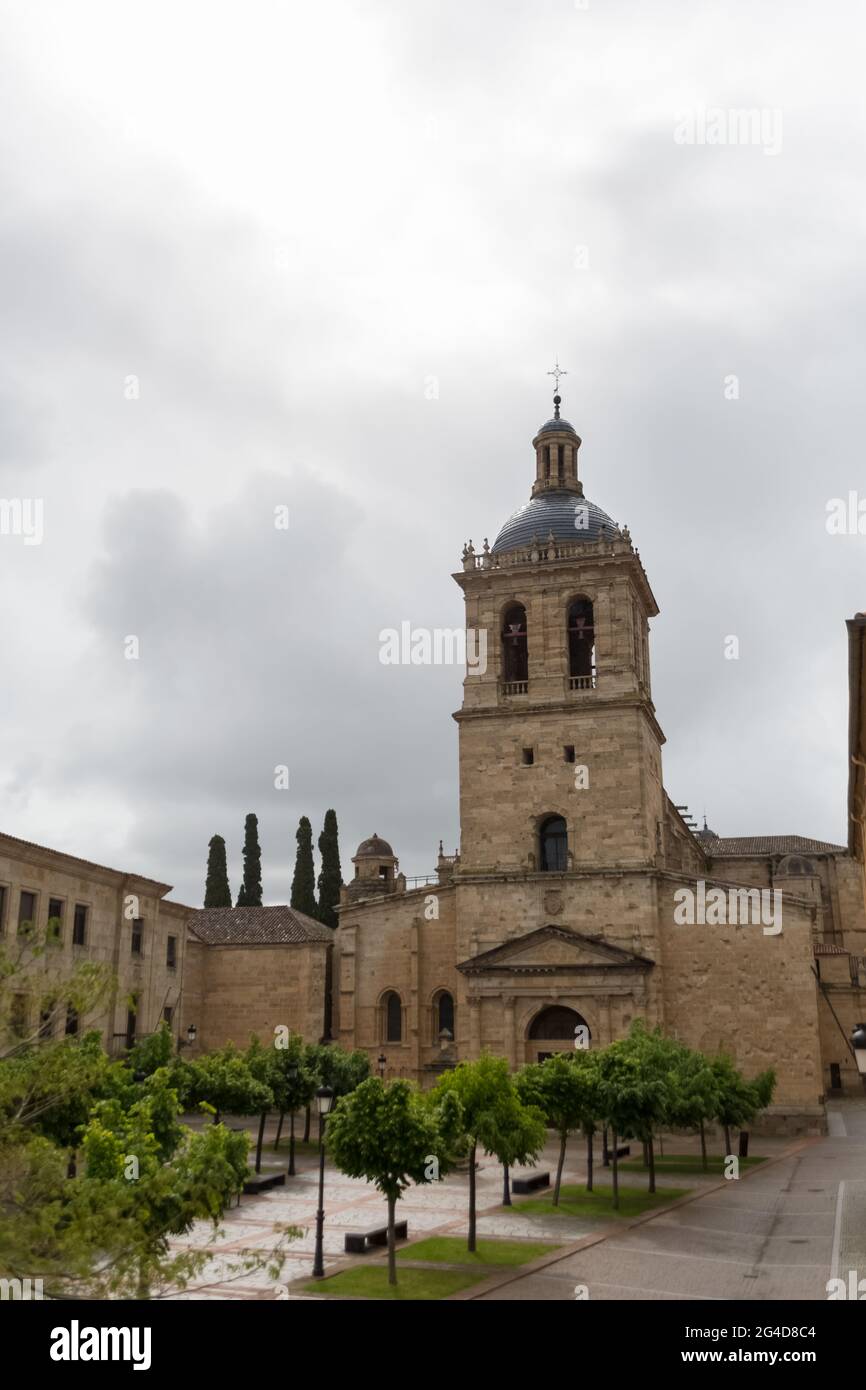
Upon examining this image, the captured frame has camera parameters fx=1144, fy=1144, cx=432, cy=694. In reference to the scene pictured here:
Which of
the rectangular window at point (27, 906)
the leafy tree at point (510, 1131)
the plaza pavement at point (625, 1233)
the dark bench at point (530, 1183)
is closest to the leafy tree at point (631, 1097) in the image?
the plaza pavement at point (625, 1233)

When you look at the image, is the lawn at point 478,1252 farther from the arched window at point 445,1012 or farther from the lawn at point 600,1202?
the arched window at point 445,1012

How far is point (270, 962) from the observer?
169 ft

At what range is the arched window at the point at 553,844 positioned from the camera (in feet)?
148

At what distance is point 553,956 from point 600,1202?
1628 centimetres


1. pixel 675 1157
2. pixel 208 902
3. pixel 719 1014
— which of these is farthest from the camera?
pixel 208 902

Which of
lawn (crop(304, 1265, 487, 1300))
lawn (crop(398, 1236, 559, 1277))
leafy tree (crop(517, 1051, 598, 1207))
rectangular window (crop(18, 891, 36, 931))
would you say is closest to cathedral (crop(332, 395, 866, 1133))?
rectangular window (crop(18, 891, 36, 931))

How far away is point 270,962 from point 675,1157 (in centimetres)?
2183

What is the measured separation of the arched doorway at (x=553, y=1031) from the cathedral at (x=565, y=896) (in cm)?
6

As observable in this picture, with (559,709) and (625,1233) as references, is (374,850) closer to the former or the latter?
(559,709)

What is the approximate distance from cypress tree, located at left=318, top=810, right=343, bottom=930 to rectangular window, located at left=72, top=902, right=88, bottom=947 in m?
32.4
